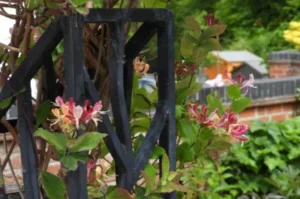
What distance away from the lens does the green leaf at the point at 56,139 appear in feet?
2.64

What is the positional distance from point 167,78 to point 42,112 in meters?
0.21

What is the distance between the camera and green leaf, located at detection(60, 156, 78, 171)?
2.61ft

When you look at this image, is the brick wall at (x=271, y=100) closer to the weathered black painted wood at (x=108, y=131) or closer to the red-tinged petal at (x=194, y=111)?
the red-tinged petal at (x=194, y=111)

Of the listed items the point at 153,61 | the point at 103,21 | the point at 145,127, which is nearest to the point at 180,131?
the point at 145,127

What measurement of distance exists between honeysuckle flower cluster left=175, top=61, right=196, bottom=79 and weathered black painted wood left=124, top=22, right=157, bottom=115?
0.15 meters

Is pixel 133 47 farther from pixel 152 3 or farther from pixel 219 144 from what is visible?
pixel 219 144

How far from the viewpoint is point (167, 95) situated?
3.36 ft

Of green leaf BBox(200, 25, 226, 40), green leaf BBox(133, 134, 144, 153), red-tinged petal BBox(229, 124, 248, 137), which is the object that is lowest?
green leaf BBox(133, 134, 144, 153)

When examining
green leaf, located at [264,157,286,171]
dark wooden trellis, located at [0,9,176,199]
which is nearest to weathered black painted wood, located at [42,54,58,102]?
dark wooden trellis, located at [0,9,176,199]

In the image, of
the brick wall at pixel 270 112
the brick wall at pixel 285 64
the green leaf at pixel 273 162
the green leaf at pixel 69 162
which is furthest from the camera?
the brick wall at pixel 285 64

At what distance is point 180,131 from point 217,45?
17 centimetres

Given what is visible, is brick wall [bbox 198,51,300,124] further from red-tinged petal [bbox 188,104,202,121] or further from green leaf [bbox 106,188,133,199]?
green leaf [bbox 106,188,133,199]

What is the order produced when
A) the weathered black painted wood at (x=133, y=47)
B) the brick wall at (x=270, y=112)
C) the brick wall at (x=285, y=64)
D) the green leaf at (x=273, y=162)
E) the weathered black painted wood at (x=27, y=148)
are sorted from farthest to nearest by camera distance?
1. the brick wall at (x=285, y=64)
2. the brick wall at (x=270, y=112)
3. the green leaf at (x=273, y=162)
4. the weathered black painted wood at (x=133, y=47)
5. the weathered black painted wood at (x=27, y=148)

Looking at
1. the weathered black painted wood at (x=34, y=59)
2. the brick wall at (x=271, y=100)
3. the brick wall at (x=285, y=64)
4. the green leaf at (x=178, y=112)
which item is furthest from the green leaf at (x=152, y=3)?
the brick wall at (x=285, y=64)
